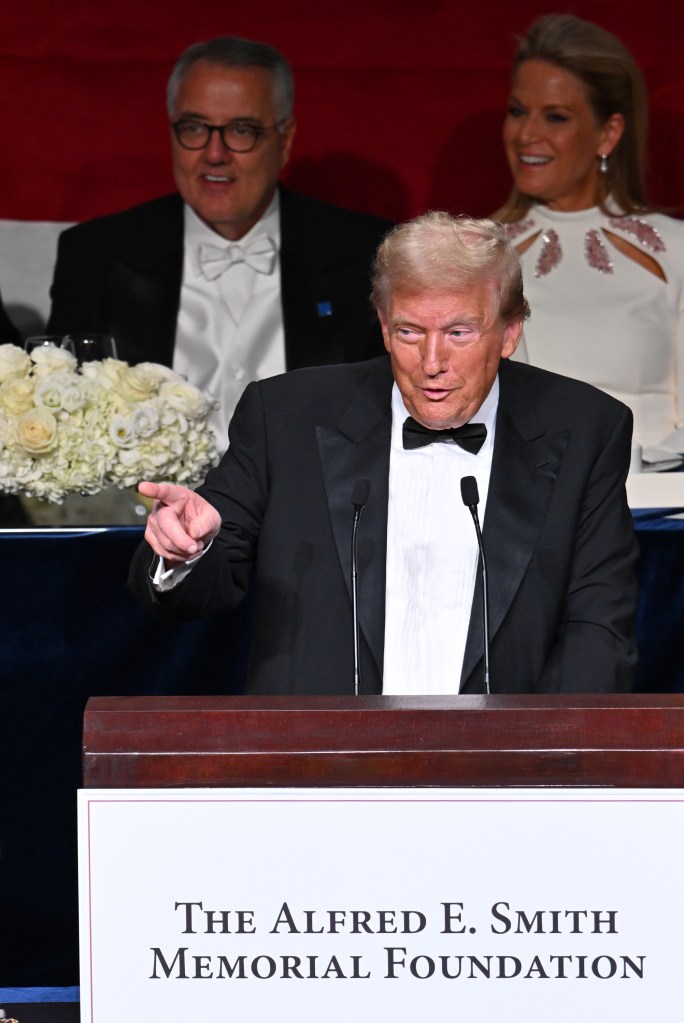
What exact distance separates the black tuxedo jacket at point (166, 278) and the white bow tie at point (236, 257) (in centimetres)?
4

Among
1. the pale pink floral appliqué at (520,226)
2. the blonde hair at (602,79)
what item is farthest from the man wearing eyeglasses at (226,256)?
the blonde hair at (602,79)

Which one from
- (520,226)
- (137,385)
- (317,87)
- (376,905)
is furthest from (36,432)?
(317,87)

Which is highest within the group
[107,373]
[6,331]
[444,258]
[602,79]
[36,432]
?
[602,79]

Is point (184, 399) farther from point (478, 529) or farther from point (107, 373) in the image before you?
point (478, 529)

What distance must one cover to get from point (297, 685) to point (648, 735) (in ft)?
2.51

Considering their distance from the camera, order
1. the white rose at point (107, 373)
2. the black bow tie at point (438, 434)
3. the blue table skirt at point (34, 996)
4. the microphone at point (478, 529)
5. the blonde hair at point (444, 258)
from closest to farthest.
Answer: the blue table skirt at point (34, 996) < the microphone at point (478, 529) < the blonde hair at point (444, 258) < the black bow tie at point (438, 434) < the white rose at point (107, 373)

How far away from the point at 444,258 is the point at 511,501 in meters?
0.27

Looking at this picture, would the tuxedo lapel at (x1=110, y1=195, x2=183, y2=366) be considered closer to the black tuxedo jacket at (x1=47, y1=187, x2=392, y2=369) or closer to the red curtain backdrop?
the black tuxedo jacket at (x1=47, y1=187, x2=392, y2=369)

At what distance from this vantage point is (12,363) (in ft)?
7.63

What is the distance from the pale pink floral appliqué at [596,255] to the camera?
10.4 ft

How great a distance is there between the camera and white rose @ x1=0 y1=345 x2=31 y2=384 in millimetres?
2312

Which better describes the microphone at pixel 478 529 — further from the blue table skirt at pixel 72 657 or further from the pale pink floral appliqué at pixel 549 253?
the pale pink floral appliqué at pixel 549 253

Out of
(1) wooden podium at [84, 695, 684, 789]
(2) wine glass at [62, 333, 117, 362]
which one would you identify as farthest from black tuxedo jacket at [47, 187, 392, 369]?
(1) wooden podium at [84, 695, 684, 789]

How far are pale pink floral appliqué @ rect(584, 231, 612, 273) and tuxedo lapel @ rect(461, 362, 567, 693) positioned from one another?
1.50 metres
